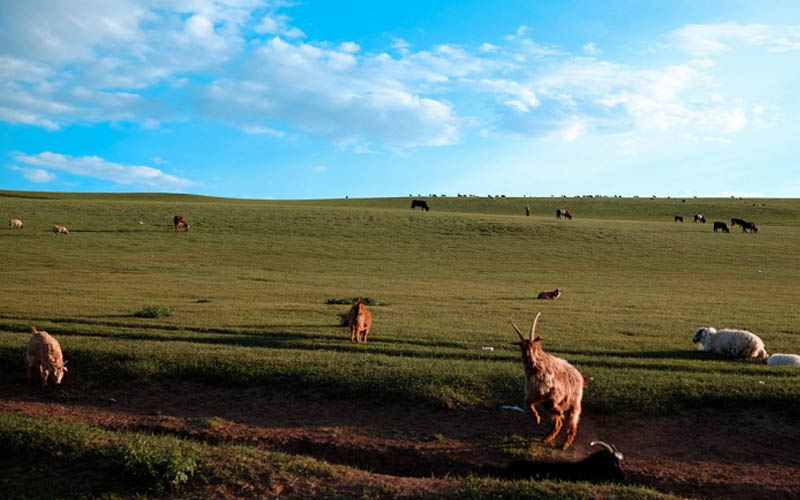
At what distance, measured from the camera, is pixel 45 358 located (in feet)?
36.7

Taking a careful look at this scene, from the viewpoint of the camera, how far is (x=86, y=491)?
703cm

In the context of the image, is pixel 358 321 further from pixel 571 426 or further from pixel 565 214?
pixel 565 214

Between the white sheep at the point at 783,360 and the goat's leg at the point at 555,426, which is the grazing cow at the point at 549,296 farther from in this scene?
the goat's leg at the point at 555,426

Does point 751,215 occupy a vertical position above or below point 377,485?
above

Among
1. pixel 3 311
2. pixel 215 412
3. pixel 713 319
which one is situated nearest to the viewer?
pixel 215 412

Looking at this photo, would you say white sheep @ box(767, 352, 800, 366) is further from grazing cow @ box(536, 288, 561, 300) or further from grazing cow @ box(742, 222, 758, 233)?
grazing cow @ box(742, 222, 758, 233)

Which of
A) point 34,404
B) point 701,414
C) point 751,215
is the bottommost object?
point 34,404

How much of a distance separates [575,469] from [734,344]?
8.51 metres

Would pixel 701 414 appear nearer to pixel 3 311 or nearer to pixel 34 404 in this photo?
pixel 34 404

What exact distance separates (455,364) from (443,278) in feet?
63.8

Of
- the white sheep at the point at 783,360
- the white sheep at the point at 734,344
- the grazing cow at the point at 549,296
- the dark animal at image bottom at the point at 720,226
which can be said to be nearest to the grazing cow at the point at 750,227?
the dark animal at image bottom at the point at 720,226

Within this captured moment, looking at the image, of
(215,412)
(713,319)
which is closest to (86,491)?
(215,412)

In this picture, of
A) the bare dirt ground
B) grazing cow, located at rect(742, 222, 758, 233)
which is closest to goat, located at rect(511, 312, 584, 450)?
the bare dirt ground

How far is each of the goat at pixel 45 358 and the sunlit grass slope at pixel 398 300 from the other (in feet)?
1.33
